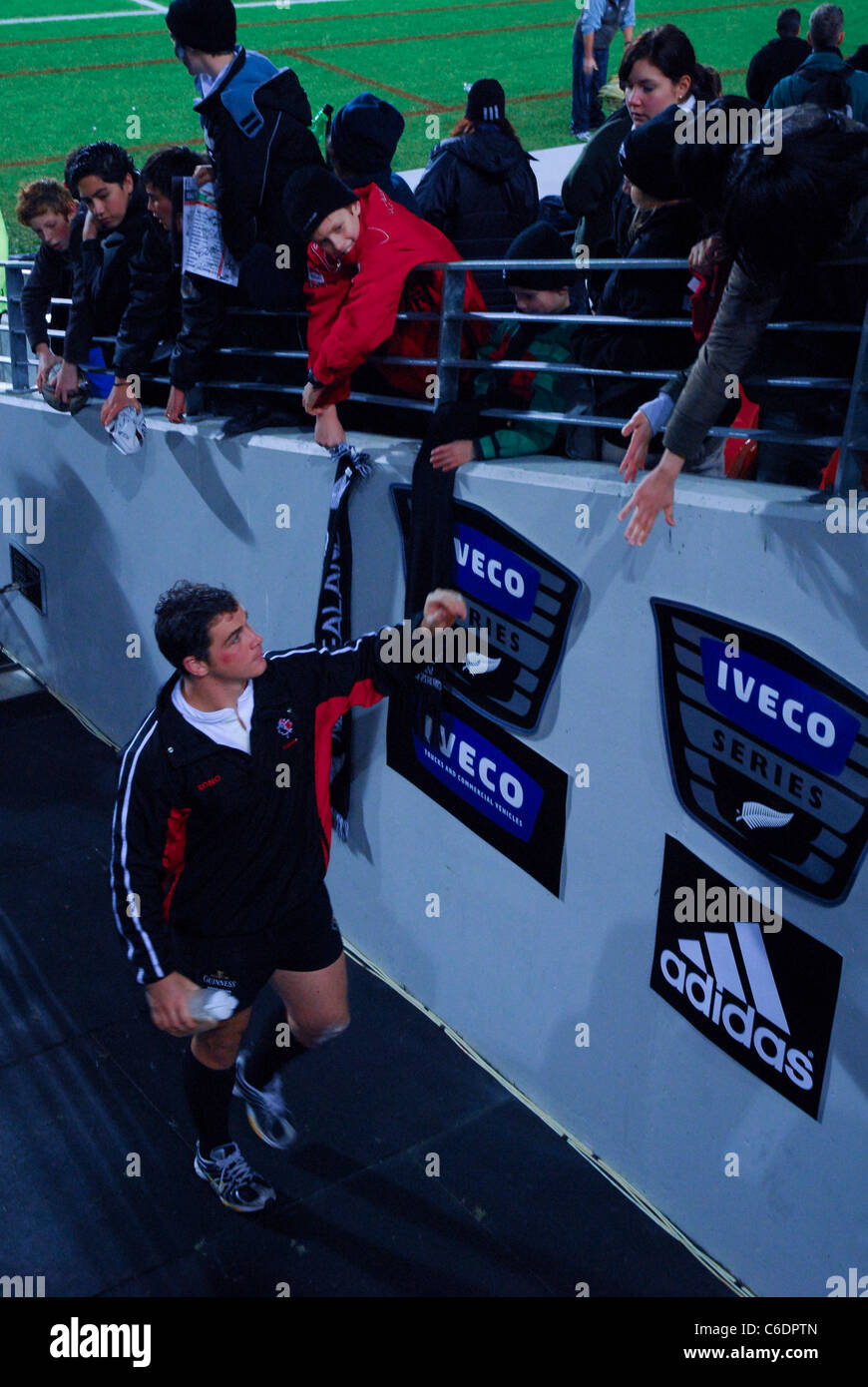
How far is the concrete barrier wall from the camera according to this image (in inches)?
138

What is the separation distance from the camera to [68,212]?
6758 mm

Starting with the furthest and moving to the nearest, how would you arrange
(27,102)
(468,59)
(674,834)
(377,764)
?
(468,59) → (27,102) → (377,764) → (674,834)

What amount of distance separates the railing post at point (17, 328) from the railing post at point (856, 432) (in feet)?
19.4

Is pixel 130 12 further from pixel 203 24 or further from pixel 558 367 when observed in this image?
pixel 558 367

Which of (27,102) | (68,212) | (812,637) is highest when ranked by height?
(27,102)

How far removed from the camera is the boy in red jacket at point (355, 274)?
13.7 ft

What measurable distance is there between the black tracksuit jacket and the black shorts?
0.05m

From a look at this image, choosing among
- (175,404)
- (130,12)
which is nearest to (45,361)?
(175,404)

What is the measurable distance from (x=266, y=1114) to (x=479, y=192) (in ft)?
13.5

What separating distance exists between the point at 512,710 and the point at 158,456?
3.02m

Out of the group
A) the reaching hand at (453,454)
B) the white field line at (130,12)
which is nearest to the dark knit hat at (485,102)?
the reaching hand at (453,454)

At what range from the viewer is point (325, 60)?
2305 cm

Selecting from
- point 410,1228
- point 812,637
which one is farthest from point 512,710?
point 410,1228
